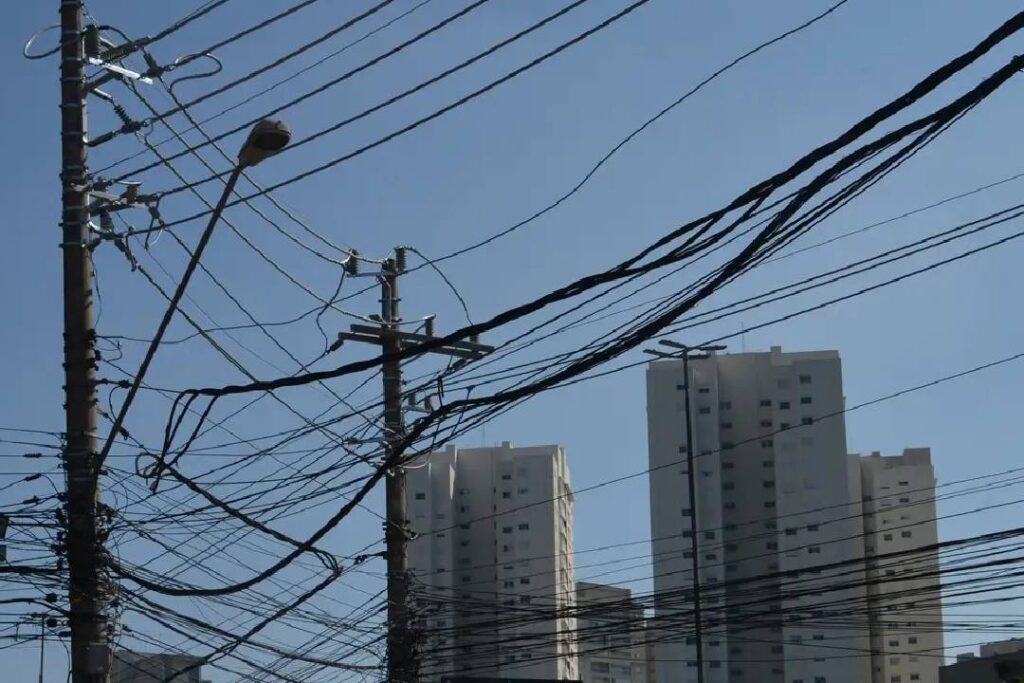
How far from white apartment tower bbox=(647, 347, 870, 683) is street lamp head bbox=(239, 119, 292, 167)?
267 feet

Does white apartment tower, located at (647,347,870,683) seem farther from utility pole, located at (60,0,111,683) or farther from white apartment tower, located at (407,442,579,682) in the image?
utility pole, located at (60,0,111,683)

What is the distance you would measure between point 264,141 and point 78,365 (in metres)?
5.18

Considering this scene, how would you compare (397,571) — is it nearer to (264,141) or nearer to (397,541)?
(397,541)

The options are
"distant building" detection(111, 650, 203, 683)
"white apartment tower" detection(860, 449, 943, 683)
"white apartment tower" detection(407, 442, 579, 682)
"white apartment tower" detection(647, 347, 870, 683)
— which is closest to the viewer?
"distant building" detection(111, 650, 203, 683)

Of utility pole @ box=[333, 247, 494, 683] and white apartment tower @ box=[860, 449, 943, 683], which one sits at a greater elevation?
white apartment tower @ box=[860, 449, 943, 683]

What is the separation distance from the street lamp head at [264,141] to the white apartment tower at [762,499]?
81475mm

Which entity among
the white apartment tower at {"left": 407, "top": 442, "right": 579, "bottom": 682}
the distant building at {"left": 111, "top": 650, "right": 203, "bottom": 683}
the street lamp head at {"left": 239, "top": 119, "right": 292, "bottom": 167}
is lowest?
the distant building at {"left": 111, "top": 650, "right": 203, "bottom": 683}

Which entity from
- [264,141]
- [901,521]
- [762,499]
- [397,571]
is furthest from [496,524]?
[264,141]

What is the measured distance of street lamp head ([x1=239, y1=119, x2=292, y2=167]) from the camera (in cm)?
1030

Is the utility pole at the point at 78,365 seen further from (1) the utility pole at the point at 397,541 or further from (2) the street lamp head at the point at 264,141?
(1) the utility pole at the point at 397,541

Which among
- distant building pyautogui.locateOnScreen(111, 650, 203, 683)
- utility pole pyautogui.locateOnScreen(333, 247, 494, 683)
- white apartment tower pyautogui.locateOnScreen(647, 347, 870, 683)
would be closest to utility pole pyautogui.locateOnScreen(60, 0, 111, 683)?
distant building pyautogui.locateOnScreen(111, 650, 203, 683)

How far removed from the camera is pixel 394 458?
1279cm

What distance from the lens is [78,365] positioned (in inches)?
583

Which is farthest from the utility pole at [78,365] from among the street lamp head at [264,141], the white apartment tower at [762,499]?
the white apartment tower at [762,499]
